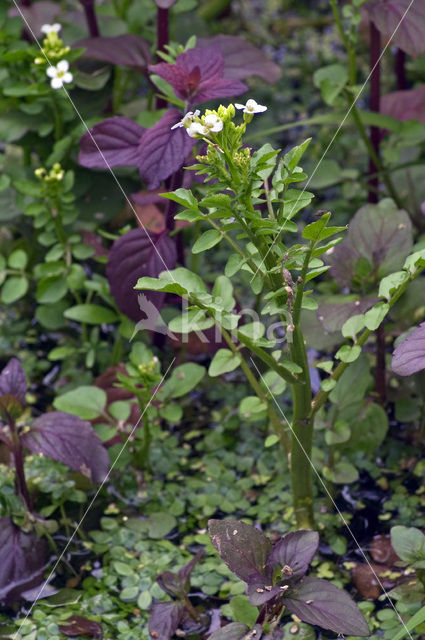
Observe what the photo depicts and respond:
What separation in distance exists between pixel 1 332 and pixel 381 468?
2.75 feet

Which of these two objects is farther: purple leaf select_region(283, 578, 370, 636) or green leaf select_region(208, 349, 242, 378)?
green leaf select_region(208, 349, 242, 378)

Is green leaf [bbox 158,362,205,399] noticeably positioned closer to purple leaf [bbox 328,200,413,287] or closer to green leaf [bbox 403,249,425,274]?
purple leaf [bbox 328,200,413,287]

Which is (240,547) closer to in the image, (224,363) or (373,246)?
(224,363)

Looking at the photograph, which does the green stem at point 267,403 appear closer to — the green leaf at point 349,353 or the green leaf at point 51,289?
the green leaf at point 349,353

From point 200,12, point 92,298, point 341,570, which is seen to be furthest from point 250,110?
point 200,12

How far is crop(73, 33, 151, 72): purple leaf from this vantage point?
5.17 ft

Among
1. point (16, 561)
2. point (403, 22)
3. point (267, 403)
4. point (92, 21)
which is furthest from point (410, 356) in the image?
point (92, 21)

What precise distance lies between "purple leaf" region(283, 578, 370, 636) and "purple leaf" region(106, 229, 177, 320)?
0.57 metres

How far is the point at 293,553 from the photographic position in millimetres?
1027

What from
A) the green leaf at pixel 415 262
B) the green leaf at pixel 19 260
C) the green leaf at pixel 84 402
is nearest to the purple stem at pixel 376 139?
the green leaf at pixel 415 262

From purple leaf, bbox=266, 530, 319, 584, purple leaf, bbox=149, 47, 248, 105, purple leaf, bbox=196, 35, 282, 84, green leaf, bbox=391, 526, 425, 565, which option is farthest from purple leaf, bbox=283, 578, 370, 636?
purple leaf, bbox=196, 35, 282, 84

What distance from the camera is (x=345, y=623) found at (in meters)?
0.96

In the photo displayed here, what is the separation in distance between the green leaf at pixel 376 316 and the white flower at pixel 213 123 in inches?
12.3

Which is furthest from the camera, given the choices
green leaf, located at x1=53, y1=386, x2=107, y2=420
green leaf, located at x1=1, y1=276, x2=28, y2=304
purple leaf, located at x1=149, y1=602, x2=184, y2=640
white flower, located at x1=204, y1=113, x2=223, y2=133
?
green leaf, located at x1=1, y1=276, x2=28, y2=304
